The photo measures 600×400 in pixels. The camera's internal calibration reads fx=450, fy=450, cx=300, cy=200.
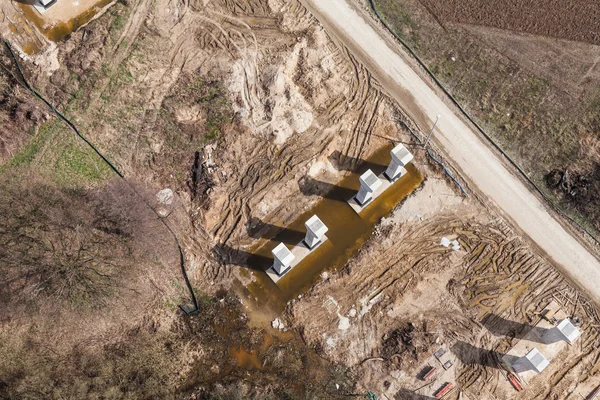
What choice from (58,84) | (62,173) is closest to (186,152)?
(62,173)

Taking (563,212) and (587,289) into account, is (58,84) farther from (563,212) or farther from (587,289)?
(587,289)

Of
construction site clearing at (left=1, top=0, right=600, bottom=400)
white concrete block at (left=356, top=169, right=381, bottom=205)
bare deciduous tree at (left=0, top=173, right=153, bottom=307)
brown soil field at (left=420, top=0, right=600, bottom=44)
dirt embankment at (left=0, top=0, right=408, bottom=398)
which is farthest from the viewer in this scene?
brown soil field at (left=420, top=0, right=600, bottom=44)

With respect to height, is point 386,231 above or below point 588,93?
above

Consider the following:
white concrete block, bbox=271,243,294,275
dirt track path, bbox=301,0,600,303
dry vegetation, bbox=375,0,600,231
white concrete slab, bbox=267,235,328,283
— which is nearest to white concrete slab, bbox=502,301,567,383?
dirt track path, bbox=301,0,600,303

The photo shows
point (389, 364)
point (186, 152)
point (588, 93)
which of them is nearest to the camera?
point (389, 364)

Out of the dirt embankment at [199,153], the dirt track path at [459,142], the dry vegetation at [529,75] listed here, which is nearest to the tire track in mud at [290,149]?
the dirt embankment at [199,153]

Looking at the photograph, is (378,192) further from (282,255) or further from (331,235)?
(282,255)

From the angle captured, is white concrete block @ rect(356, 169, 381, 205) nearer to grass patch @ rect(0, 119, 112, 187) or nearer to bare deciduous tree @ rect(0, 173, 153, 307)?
bare deciduous tree @ rect(0, 173, 153, 307)

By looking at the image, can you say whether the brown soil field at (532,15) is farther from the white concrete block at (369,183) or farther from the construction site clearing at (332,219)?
the white concrete block at (369,183)
